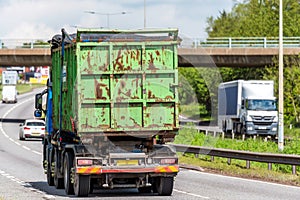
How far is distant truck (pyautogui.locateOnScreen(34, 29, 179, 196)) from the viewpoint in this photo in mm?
17828

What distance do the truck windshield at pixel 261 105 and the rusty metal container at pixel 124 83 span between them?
35.4 meters

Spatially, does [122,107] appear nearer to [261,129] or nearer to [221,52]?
[261,129]

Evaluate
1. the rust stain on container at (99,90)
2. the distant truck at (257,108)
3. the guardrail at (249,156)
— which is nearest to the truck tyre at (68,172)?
the rust stain on container at (99,90)

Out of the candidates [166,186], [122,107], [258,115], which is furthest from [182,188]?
[258,115]

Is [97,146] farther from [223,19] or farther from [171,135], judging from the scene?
[223,19]

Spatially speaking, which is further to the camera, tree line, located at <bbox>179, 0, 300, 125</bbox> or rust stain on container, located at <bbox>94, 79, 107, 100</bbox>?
tree line, located at <bbox>179, 0, 300, 125</bbox>

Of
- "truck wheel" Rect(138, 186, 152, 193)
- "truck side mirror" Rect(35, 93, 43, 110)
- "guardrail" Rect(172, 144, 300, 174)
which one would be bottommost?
"truck wheel" Rect(138, 186, 152, 193)

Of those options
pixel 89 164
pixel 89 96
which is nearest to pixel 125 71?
pixel 89 96

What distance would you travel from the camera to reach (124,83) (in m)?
18.0

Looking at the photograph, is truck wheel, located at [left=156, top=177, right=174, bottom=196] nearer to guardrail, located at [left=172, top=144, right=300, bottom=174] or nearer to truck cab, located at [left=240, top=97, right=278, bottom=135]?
guardrail, located at [left=172, top=144, right=300, bottom=174]

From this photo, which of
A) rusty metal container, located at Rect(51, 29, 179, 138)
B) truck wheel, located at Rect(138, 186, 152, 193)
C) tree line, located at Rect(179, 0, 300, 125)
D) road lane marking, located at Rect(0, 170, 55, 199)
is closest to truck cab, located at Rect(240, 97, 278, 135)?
tree line, located at Rect(179, 0, 300, 125)

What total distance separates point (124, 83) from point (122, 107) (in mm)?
500

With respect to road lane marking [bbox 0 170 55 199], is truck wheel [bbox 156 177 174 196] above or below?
above

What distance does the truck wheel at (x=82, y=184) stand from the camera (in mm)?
18094
